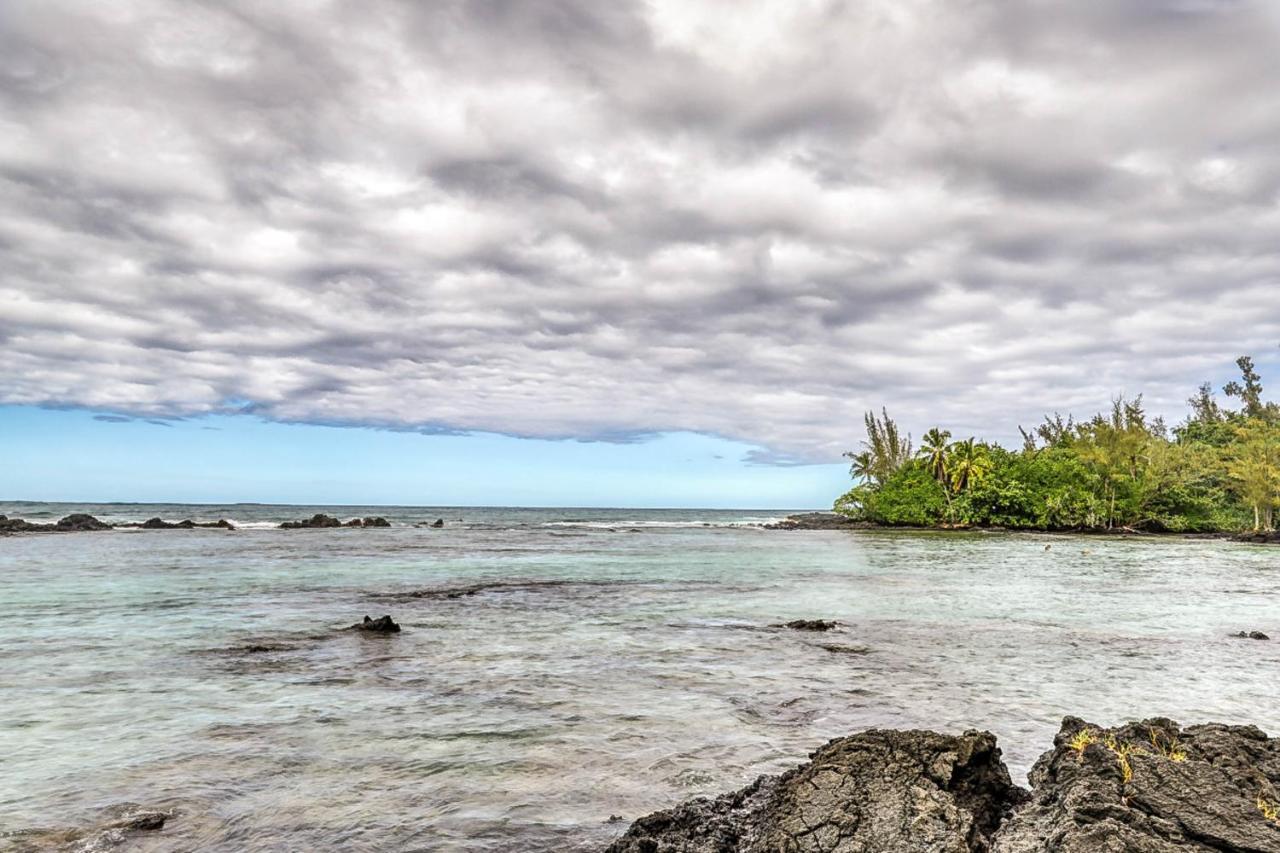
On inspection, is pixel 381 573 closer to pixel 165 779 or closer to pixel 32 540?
pixel 165 779

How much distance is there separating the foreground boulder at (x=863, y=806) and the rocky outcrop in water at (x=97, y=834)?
3.23 metres

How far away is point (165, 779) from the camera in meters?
5.89

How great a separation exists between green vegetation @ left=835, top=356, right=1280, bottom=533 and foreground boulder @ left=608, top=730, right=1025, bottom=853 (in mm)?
57796

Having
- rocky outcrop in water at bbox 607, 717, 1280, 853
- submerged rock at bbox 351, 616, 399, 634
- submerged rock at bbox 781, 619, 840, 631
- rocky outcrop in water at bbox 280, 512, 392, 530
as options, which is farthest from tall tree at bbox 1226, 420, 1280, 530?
rocky outcrop in water at bbox 280, 512, 392, 530

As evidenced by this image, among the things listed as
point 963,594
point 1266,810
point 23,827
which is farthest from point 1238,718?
point 963,594

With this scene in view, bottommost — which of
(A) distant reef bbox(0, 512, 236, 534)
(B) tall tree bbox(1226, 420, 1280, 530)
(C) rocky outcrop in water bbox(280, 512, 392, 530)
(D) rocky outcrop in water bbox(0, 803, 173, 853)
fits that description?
(C) rocky outcrop in water bbox(280, 512, 392, 530)

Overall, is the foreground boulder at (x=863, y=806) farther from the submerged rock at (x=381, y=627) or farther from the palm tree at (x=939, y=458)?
the palm tree at (x=939, y=458)

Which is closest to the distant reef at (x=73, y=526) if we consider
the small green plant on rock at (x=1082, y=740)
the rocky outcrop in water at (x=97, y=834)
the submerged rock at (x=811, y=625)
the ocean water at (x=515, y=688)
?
the ocean water at (x=515, y=688)

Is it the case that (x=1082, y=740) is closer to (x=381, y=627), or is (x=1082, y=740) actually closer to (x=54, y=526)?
(x=381, y=627)

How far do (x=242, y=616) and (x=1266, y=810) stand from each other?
628 inches

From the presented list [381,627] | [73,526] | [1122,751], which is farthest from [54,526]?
[1122,751]

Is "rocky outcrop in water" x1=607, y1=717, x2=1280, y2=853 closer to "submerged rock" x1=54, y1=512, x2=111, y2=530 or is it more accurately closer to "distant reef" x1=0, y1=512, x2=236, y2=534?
"distant reef" x1=0, y1=512, x2=236, y2=534

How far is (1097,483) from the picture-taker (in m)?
59.6

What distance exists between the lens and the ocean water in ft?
18.1
